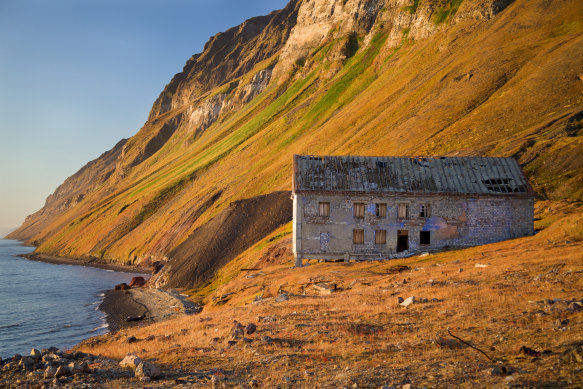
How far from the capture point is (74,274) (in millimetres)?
91688

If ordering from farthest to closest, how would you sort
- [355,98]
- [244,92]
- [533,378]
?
1. [244,92]
2. [355,98]
3. [533,378]

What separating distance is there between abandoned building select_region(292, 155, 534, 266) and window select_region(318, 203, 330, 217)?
0.8 inches

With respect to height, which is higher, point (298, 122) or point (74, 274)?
point (298, 122)

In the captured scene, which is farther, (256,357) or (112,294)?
(112,294)

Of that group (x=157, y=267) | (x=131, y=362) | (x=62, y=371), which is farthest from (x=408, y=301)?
(x=157, y=267)

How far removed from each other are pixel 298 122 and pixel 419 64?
119 feet

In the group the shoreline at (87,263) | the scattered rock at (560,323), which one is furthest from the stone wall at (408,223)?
the shoreline at (87,263)

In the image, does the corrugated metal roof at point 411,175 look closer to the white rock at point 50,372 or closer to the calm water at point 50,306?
the calm water at point 50,306

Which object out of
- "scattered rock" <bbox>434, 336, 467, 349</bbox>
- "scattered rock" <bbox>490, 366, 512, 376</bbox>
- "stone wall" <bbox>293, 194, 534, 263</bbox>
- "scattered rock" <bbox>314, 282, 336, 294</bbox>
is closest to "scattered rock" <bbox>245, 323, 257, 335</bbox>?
"scattered rock" <bbox>434, 336, 467, 349</bbox>

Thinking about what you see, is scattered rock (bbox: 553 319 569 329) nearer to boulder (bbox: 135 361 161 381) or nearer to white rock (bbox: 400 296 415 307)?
white rock (bbox: 400 296 415 307)

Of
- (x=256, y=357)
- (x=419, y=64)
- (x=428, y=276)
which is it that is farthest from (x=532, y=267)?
(x=419, y=64)

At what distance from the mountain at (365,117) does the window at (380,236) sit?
19.0 metres

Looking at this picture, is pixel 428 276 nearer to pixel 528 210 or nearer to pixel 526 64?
pixel 528 210

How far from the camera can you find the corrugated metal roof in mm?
41812
